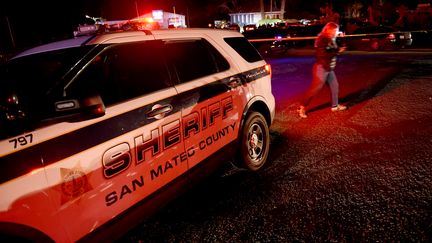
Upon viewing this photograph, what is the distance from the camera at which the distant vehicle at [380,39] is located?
15.3 meters

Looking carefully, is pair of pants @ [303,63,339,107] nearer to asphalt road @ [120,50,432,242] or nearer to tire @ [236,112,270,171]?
asphalt road @ [120,50,432,242]

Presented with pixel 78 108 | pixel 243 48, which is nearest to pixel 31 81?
pixel 78 108

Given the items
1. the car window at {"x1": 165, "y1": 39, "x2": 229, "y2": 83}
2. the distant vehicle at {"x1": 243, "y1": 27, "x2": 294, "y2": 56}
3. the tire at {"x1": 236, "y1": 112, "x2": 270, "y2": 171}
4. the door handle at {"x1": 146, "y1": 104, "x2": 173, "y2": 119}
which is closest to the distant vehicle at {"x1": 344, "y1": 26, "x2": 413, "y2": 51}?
the distant vehicle at {"x1": 243, "y1": 27, "x2": 294, "y2": 56}

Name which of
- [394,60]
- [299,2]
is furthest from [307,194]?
[299,2]

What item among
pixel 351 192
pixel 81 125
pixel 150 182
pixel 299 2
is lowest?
pixel 351 192

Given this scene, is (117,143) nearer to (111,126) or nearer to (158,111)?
(111,126)

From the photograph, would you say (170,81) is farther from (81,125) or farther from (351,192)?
(351,192)

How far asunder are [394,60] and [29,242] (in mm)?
13817

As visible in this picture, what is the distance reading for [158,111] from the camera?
2.78 metres

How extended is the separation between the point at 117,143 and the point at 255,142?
7.50 feet

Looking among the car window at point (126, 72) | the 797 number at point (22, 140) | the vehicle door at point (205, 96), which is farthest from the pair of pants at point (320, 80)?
the 797 number at point (22, 140)

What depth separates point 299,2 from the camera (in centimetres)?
5756

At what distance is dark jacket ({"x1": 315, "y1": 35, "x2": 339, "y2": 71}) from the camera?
240 inches

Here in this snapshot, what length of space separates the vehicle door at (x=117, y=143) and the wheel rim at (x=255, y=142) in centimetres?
137
